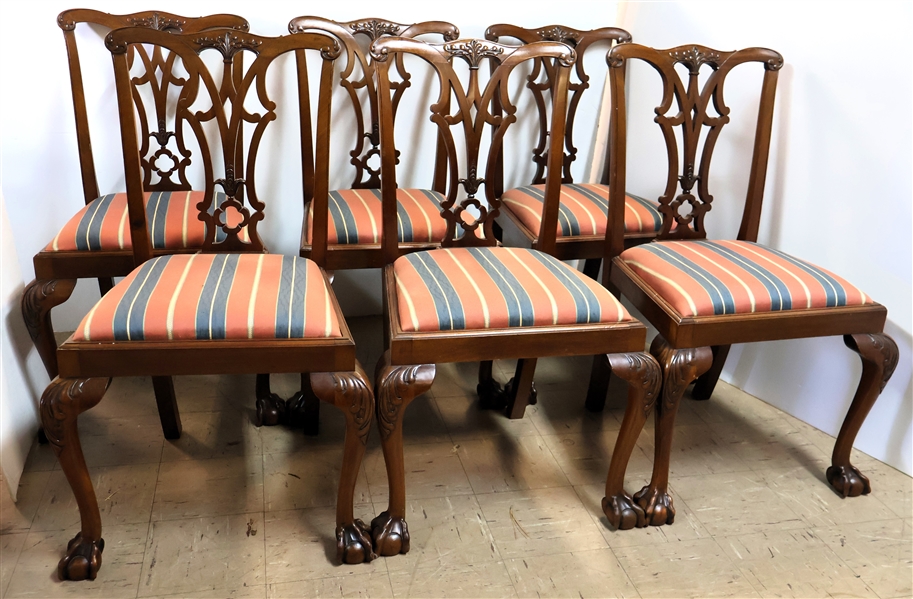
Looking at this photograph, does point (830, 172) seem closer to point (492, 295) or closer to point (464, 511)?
point (492, 295)

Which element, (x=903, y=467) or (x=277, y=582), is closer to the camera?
(x=277, y=582)

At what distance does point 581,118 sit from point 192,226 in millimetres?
1454

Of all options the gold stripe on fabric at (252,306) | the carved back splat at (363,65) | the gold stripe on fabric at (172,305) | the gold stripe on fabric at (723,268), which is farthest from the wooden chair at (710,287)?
the gold stripe on fabric at (172,305)

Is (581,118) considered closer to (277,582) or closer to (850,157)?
(850,157)

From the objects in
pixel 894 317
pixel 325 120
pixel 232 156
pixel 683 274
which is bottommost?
pixel 894 317

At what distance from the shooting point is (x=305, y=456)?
1820 millimetres

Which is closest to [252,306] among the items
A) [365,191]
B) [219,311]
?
[219,311]

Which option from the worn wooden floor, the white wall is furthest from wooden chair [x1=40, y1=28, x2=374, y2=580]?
the white wall

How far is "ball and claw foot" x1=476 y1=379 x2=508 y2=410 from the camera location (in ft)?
6.78

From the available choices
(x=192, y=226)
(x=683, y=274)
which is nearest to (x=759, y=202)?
(x=683, y=274)

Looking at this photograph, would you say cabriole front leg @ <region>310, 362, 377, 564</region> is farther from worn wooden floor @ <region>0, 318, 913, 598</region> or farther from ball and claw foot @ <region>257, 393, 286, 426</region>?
ball and claw foot @ <region>257, 393, 286, 426</region>

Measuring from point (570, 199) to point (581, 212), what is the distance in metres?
0.10

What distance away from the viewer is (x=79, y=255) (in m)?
1.72

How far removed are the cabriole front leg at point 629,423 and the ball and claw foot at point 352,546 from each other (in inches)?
22.5
